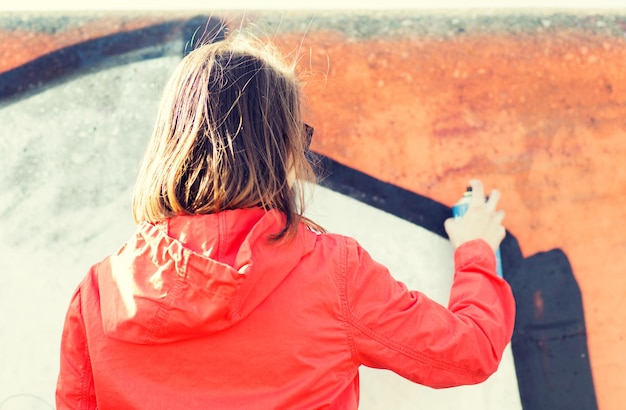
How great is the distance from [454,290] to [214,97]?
65 cm

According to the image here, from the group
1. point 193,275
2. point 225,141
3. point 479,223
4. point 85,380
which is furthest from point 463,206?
point 85,380

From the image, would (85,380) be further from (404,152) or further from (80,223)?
(404,152)

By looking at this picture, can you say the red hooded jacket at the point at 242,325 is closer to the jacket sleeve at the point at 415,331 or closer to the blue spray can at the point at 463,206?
the jacket sleeve at the point at 415,331

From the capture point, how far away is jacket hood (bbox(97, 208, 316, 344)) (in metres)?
1.15

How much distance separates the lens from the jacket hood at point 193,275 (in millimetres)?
1151

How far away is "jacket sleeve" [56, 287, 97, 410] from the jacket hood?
0.11 metres

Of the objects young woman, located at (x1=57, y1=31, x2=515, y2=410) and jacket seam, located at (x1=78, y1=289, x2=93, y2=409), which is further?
jacket seam, located at (x1=78, y1=289, x2=93, y2=409)

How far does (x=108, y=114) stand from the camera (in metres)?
1.81

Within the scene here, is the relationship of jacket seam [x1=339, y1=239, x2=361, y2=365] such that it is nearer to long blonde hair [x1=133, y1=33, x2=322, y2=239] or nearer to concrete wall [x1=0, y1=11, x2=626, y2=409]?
long blonde hair [x1=133, y1=33, x2=322, y2=239]

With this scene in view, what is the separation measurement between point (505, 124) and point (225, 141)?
86 centimetres

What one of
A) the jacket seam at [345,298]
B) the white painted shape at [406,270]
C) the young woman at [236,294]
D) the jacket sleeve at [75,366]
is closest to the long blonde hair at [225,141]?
the young woman at [236,294]

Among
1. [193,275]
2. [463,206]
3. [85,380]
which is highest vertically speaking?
[463,206]

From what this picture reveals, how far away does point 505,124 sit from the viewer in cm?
181

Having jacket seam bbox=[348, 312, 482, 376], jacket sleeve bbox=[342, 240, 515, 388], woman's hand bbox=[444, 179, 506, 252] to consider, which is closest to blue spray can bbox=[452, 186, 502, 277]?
woman's hand bbox=[444, 179, 506, 252]
